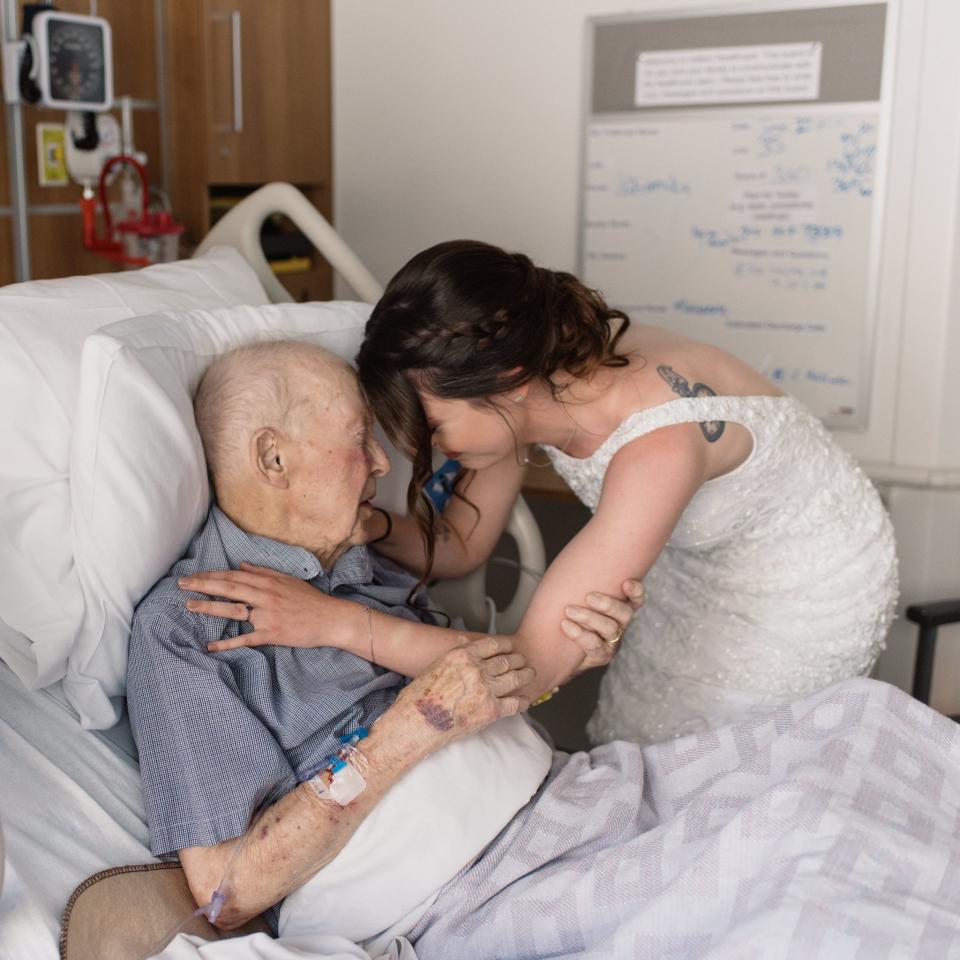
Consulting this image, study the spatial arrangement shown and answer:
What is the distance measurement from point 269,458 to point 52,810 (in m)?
0.49

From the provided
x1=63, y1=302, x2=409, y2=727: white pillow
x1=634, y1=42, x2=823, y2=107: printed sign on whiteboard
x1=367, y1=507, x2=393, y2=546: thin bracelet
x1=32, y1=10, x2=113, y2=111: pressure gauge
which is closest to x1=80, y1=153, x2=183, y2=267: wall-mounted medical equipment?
x1=32, y1=10, x2=113, y2=111: pressure gauge

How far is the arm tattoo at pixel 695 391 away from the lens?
5.66 ft

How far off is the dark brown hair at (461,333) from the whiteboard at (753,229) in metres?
1.37

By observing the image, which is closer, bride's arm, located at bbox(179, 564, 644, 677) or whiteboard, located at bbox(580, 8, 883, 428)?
bride's arm, located at bbox(179, 564, 644, 677)

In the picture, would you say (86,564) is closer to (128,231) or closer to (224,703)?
(224,703)

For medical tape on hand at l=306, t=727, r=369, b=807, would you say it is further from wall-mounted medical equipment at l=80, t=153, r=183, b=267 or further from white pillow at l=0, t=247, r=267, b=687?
wall-mounted medical equipment at l=80, t=153, r=183, b=267

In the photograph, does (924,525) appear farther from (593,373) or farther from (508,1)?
(508,1)

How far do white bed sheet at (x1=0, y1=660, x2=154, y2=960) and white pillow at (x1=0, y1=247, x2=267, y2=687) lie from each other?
6 centimetres

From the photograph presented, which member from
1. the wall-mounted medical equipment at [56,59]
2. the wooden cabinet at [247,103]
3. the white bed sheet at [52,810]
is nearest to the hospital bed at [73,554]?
the white bed sheet at [52,810]

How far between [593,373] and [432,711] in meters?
0.58

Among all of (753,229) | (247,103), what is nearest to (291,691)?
(247,103)

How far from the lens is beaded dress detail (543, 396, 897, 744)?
1.87 m

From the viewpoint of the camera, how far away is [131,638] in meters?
1.41

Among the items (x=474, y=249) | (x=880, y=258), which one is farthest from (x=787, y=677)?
(x=880, y=258)
